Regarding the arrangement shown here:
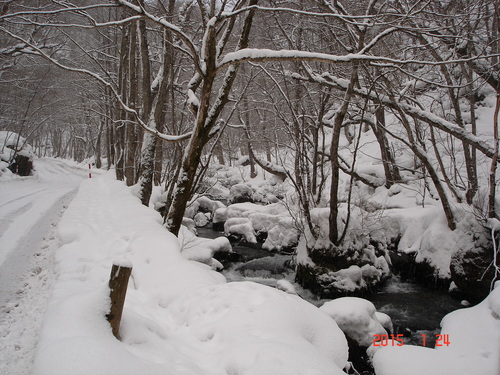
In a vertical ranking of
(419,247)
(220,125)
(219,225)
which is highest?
(220,125)

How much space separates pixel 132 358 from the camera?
6.30 feet

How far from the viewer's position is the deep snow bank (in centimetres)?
189

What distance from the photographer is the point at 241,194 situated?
17.8 m

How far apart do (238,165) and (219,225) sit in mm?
13639

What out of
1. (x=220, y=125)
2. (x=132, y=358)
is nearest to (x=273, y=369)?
(x=132, y=358)

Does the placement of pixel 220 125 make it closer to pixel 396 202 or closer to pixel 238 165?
pixel 396 202

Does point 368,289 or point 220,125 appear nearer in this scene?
point 220,125

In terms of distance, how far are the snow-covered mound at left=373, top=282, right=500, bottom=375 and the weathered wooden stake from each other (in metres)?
3.01

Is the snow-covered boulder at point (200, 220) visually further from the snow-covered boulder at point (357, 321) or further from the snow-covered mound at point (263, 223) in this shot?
the snow-covered boulder at point (357, 321)

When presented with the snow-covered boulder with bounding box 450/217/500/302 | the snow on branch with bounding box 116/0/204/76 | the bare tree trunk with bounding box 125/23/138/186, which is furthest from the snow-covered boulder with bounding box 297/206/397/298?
the bare tree trunk with bounding box 125/23/138/186

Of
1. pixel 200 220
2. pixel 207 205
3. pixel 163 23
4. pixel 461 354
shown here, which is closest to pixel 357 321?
pixel 461 354

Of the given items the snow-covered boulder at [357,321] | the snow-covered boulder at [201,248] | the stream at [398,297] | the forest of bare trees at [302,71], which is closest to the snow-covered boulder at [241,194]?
the forest of bare trees at [302,71]

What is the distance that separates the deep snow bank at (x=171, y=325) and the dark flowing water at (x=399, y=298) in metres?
3.41

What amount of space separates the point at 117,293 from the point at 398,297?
267 inches
